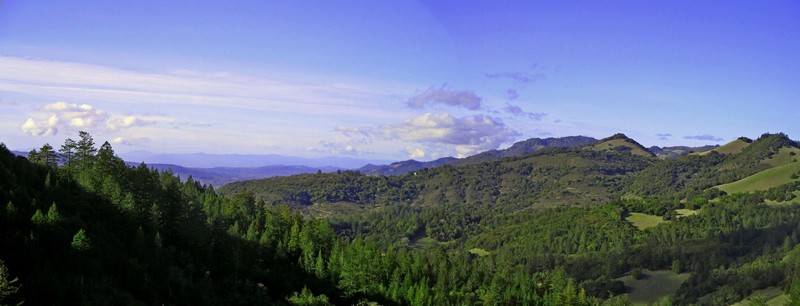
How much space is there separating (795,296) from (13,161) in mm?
159858

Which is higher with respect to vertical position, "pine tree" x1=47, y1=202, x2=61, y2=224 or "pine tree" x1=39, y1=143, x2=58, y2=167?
"pine tree" x1=39, y1=143, x2=58, y2=167

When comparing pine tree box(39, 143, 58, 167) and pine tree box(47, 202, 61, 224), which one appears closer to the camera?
pine tree box(47, 202, 61, 224)

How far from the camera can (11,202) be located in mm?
61312

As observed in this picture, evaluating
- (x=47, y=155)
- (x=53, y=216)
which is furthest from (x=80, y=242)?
(x=47, y=155)

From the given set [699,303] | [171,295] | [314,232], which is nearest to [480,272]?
[314,232]

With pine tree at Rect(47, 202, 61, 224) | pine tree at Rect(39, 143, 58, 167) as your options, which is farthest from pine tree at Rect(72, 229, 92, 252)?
pine tree at Rect(39, 143, 58, 167)

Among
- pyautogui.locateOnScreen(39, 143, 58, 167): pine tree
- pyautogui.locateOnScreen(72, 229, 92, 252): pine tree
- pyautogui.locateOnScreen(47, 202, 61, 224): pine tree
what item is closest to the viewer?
pyautogui.locateOnScreen(72, 229, 92, 252): pine tree

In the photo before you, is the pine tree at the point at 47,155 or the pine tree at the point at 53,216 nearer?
the pine tree at the point at 53,216

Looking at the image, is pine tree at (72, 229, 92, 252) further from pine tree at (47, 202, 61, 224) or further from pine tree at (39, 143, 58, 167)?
pine tree at (39, 143, 58, 167)

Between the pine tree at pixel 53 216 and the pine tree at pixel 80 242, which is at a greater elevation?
the pine tree at pixel 53 216

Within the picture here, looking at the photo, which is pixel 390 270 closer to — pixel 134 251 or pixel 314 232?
pixel 314 232

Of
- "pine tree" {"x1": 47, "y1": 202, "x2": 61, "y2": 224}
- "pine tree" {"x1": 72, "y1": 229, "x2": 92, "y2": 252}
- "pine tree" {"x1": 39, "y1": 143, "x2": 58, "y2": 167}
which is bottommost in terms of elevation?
"pine tree" {"x1": 72, "y1": 229, "x2": 92, "y2": 252}

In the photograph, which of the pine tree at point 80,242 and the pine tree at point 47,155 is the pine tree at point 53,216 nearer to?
the pine tree at point 80,242

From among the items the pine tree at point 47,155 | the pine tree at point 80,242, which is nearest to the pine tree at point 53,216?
the pine tree at point 80,242
